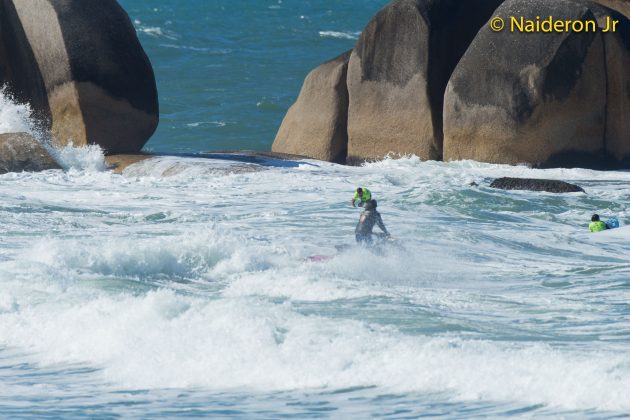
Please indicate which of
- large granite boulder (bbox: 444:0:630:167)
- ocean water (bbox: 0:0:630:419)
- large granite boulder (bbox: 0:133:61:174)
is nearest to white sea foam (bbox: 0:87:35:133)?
ocean water (bbox: 0:0:630:419)

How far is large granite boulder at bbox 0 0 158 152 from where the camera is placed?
70.5 ft

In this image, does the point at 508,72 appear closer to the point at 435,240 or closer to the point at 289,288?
the point at 435,240

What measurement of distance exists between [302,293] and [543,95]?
34.2 feet

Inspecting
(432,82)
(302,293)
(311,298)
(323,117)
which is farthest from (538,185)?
(311,298)

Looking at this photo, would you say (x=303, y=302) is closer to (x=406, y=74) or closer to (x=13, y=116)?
(x=13, y=116)

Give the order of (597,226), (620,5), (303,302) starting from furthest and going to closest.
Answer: (620,5) → (597,226) → (303,302)

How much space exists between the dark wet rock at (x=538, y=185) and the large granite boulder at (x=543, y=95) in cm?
220

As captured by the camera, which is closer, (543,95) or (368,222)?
(368,222)

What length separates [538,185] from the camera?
2008cm

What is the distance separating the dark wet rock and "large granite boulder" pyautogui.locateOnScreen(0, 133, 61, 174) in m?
7.13

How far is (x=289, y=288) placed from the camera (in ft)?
42.0

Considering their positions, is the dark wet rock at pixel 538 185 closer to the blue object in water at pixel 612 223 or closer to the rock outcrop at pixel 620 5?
the blue object in water at pixel 612 223

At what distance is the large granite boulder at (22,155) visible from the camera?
21234 millimetres

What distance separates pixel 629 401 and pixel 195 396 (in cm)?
299
